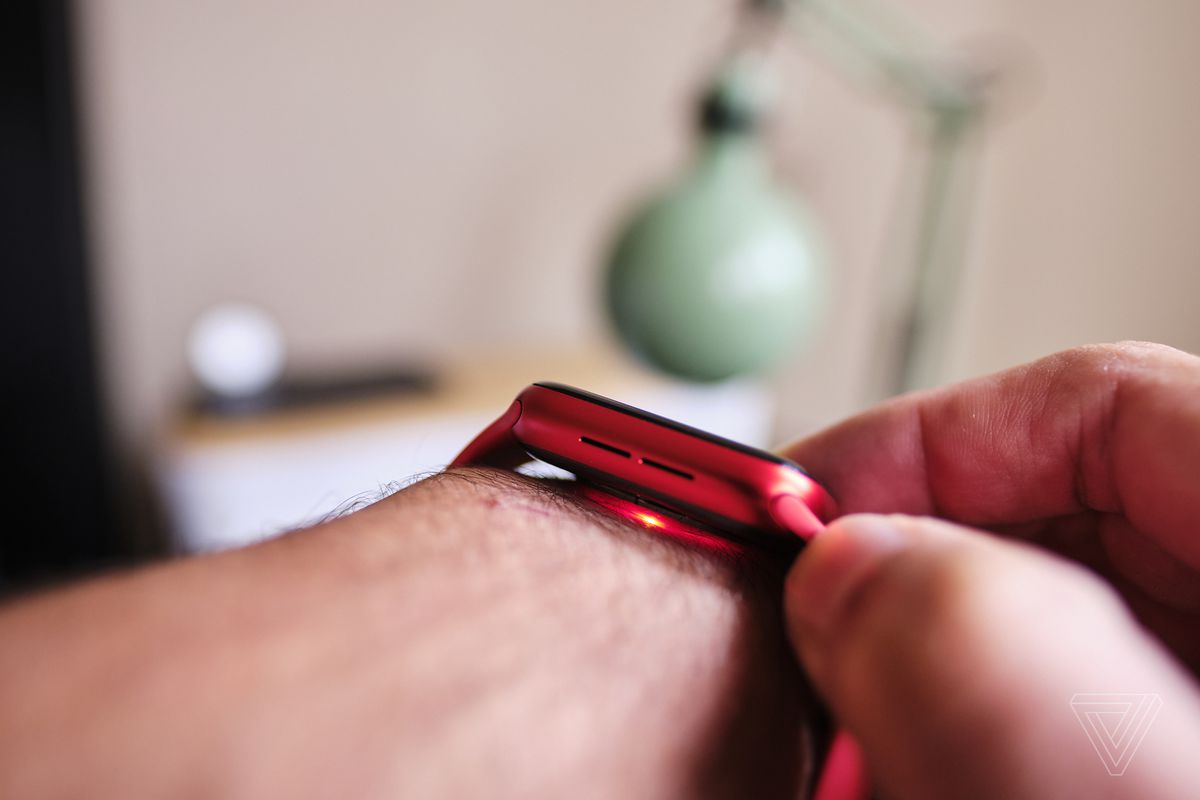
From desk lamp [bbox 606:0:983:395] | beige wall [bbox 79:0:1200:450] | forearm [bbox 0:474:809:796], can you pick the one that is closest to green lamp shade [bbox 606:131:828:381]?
desk lamp [bbox 606:0:983:395]

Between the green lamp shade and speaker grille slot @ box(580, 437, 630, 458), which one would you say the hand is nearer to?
speaker grille slot @ box(580, 437, 630, 458)

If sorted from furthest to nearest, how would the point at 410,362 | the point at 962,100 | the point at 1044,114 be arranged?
1. the point at 1044,114
2. the point at 410,362
3. the point at 962,100

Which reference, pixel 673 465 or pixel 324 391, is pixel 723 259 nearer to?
pixel 673 465

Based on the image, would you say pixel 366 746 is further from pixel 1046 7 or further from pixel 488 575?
pixel 1046 7

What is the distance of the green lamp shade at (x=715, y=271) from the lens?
664 millimetres

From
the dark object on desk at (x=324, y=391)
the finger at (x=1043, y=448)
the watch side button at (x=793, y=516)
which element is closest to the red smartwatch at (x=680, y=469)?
the watch side button at (x=793, y=516)

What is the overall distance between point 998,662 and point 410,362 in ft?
4.03

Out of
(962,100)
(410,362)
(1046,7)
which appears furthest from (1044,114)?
(410,362)

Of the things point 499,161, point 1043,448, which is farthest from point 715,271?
point 499,161

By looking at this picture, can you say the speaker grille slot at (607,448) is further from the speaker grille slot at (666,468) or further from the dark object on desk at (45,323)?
the dark object on desk at (45,323)

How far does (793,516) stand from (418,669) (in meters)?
0.14

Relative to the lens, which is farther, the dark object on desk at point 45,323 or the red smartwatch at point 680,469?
the dark object on desk at point 45,323

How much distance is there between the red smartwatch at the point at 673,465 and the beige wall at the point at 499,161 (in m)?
1.10

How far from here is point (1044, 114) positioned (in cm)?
155
